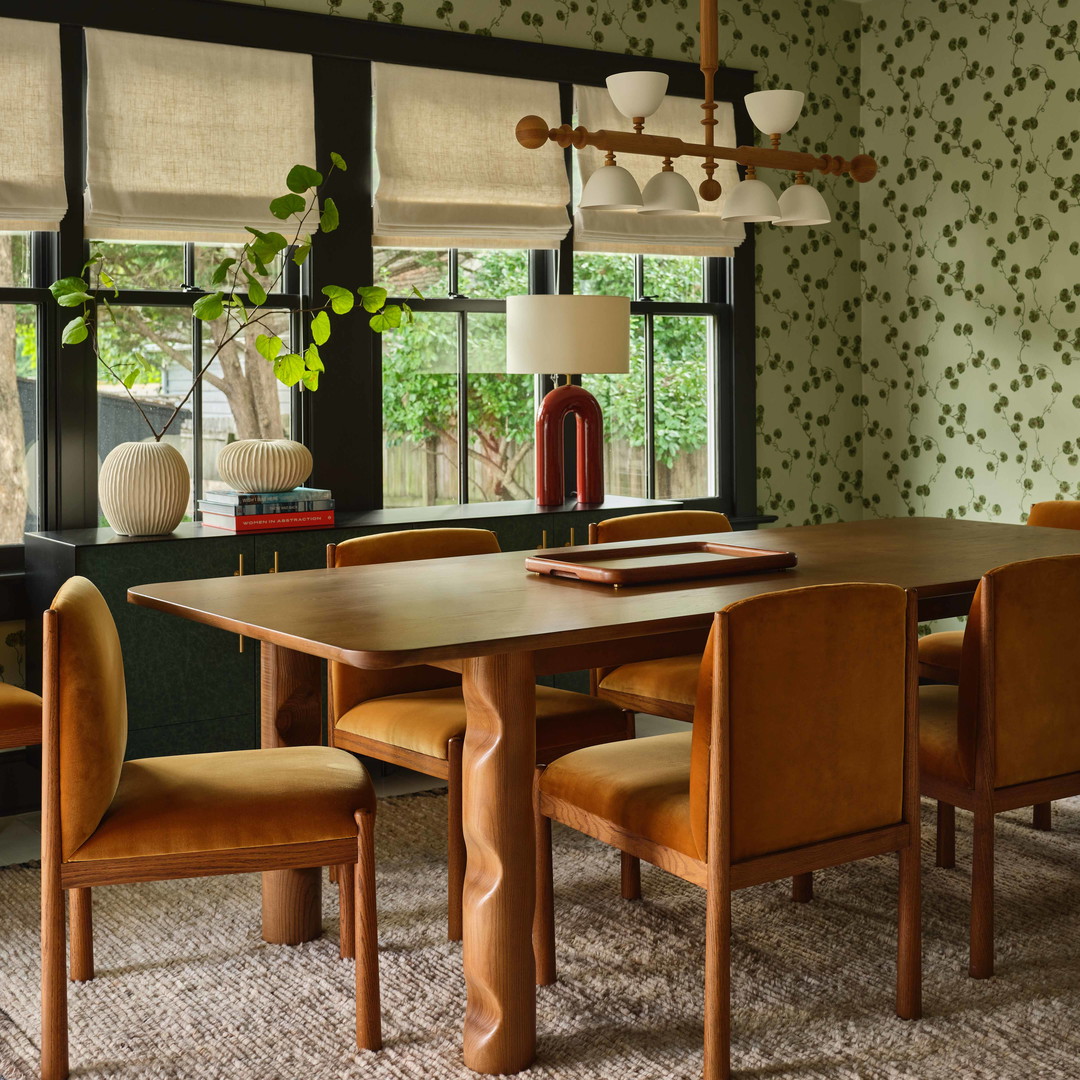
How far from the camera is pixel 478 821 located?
2322 millimetres

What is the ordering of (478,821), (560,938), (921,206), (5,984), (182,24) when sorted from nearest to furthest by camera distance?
1. (478,821)
2. (5,984)
3. (560,938)
4. (182,24)
5. (921,206)

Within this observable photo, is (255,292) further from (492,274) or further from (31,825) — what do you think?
(31,825)

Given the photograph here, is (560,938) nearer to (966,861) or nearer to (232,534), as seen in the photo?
(966,861)

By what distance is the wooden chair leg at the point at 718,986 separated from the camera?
86.6 inches

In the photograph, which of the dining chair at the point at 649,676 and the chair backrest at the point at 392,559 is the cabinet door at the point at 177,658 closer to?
the chair backrest at the point at 392,559

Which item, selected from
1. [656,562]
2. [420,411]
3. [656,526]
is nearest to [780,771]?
[656,562]

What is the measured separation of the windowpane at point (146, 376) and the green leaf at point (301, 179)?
0.63m

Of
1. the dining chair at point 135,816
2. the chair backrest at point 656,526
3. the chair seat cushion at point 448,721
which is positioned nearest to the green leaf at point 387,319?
the chair backrest at point 656,526

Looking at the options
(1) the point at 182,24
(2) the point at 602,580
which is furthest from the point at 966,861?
(1) the point at 182,24

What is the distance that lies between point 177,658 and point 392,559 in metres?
0.89

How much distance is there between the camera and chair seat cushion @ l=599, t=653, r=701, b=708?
10.9ft

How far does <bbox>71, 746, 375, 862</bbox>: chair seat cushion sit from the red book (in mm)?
1568

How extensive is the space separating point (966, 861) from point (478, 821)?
167 centimetres

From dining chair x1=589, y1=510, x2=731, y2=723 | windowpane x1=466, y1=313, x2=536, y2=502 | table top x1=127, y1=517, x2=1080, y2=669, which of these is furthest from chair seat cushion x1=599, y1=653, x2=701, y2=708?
windowpane x1=466, y1=313, x2=536, y2=502
